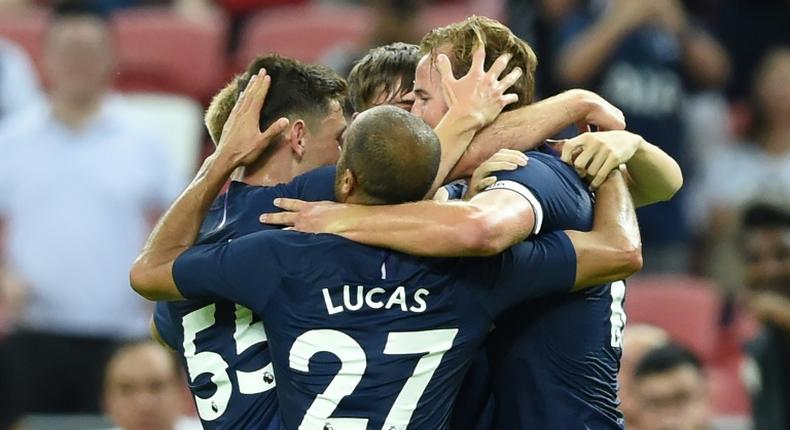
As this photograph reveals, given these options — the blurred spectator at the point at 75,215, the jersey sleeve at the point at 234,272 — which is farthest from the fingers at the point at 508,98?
the blurred spectator at the point at 75,215

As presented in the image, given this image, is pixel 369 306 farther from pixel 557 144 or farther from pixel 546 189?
pixel 557 144

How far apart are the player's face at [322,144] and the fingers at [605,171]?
2.27ft

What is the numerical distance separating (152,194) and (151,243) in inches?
160

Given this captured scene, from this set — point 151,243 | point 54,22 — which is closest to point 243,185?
point 151,243

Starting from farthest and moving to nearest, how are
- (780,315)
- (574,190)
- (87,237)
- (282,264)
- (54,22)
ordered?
(54,22) → (87,237) → (780,315) → (574,190) → (282,264)

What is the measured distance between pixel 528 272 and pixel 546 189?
23 centimetres

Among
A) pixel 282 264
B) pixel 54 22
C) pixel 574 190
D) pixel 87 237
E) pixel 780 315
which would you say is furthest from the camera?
pixel 54 22

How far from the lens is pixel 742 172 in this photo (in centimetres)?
937

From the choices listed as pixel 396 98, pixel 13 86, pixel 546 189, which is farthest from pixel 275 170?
pixel 13 86

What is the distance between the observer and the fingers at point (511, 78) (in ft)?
13.9

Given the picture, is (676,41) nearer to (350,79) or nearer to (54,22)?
(54,22)

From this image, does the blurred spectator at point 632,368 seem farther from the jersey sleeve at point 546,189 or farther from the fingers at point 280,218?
the fingers at point 280,218

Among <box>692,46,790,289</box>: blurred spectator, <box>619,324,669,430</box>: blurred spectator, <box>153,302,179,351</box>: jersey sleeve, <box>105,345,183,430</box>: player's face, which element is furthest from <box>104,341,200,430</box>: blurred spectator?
<box>692,46,790,289</box>: blurred spectator

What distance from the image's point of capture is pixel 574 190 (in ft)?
13.9
